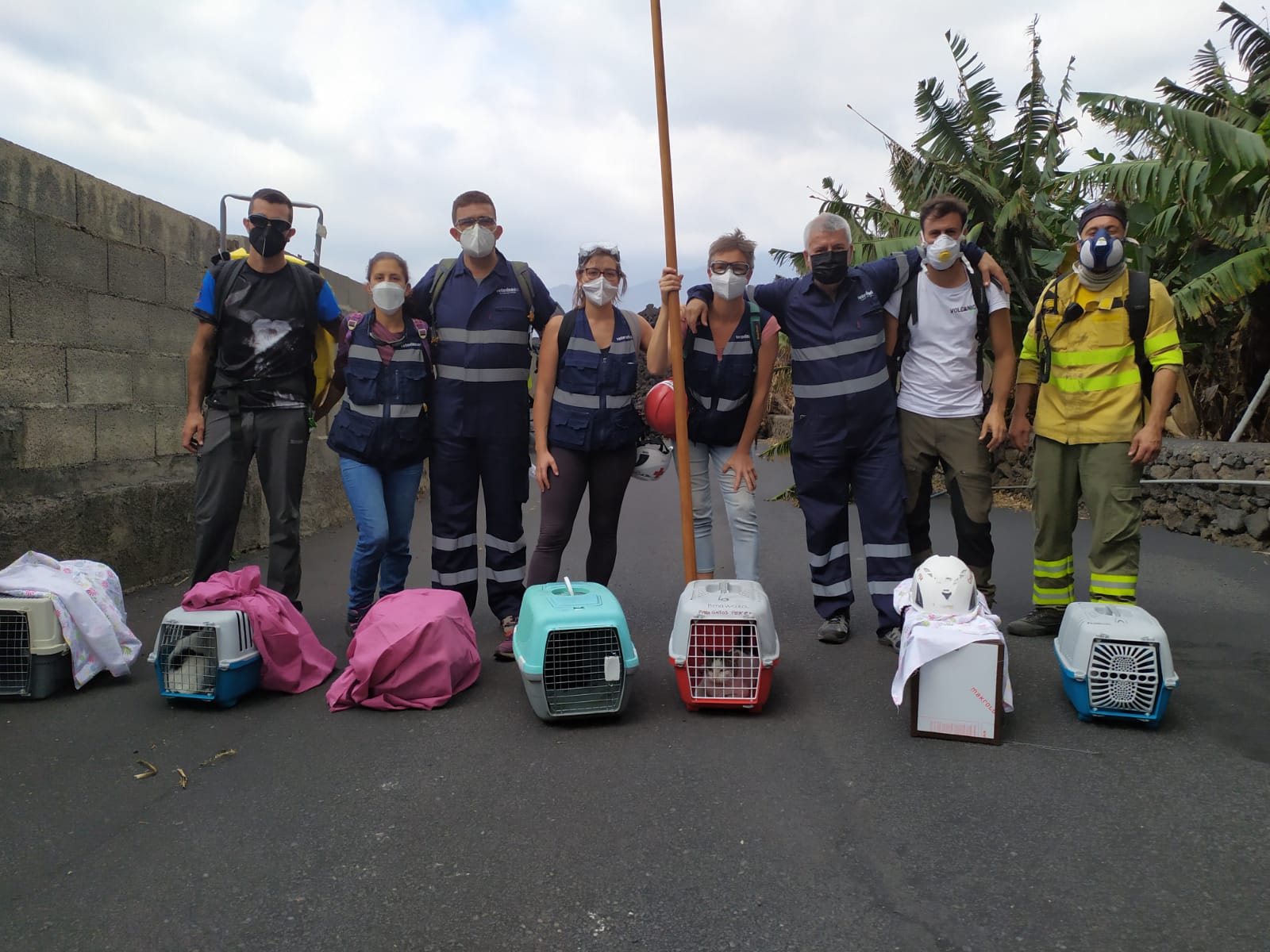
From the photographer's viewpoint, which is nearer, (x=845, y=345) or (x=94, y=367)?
(x=845, y=345)

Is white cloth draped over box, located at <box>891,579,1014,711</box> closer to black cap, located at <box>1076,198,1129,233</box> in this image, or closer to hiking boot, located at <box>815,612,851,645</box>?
hiking boot, located at <box>815,612,851,645</box>

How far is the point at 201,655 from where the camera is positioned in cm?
405

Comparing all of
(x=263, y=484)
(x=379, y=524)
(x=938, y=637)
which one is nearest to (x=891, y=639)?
(x=938, y=637)

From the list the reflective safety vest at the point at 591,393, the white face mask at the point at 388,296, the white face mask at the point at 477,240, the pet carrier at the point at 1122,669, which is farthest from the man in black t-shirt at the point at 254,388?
the pet carrier at the point at 1122,669

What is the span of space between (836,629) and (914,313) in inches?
65.5

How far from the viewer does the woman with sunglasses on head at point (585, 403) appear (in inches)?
189

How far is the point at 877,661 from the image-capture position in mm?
4738

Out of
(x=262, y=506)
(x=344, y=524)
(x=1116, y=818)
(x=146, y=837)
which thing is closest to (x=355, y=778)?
(x=146, y=837)

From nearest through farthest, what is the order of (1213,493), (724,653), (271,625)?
(724,653), (271,625), (1213,493)

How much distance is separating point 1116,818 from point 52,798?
3.37m

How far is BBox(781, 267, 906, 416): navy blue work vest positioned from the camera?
4.89 m

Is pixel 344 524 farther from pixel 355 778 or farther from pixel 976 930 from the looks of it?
pixel 976 930

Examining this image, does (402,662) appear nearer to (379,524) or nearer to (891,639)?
(379,524)

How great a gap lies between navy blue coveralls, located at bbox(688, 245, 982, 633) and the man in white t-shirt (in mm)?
119
